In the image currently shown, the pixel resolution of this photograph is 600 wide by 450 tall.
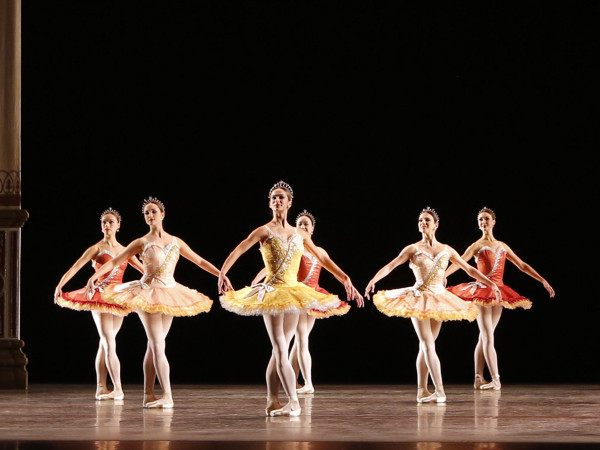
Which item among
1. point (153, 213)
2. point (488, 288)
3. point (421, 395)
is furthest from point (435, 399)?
point (153, 213)

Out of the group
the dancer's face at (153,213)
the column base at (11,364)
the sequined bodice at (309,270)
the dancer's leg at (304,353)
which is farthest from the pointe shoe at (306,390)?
the column base at (11,364)

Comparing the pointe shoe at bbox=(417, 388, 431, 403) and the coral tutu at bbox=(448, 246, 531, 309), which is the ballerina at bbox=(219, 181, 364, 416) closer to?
the pointe shoe at bbox=(417, 388, 431, 403)

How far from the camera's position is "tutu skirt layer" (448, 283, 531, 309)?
9266mm

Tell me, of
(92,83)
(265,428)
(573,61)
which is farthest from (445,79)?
(265,428)

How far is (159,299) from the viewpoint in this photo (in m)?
7.13

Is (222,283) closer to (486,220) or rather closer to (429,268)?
(429,268)

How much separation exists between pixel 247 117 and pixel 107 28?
1.75 meters

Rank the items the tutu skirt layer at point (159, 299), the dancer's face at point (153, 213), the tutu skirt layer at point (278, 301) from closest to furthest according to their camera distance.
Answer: the tutu skirt layer at point (278, 301) < the tutu skirt layer at point (159, 299) < the dancer's face at point (153, 213)

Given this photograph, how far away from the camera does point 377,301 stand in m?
7.79

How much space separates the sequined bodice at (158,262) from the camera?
7.28 meters

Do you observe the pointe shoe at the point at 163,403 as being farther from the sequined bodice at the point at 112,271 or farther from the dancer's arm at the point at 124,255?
the sequined bodice at the point at 112,271

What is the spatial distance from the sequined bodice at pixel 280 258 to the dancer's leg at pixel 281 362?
0.24 meters

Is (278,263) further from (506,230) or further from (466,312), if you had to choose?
(506,230)

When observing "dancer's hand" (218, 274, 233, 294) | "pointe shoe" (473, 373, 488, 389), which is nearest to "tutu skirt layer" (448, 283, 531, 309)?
"pointe shoe" (473, 373, 488, 389)
